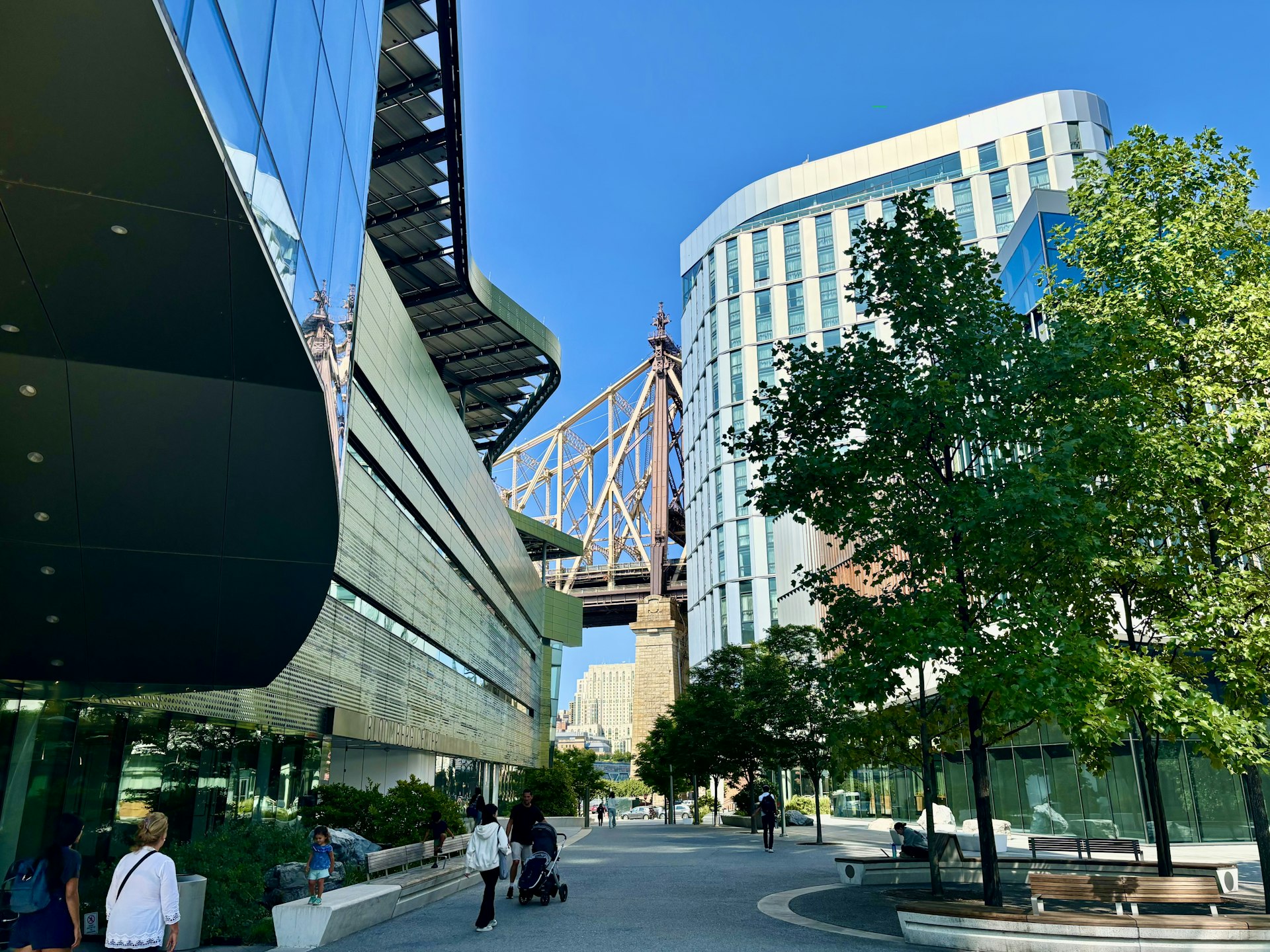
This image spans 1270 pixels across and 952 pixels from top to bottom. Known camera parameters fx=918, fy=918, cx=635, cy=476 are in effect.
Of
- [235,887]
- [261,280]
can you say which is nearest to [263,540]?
[261,280]

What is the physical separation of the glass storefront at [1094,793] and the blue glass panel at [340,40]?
17745 millimetres

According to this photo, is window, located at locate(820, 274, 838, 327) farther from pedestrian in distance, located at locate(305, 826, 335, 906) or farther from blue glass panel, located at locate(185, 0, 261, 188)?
blue glass panel, located at locate(185, 0, 261, 188)

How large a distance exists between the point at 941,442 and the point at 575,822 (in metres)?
38.0

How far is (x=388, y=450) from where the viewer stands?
21.2 meters

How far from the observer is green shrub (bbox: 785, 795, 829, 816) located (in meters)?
46.8

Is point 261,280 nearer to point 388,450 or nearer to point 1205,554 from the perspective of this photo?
point 1205,554

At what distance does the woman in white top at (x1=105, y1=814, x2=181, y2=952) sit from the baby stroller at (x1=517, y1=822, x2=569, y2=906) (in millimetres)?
7596

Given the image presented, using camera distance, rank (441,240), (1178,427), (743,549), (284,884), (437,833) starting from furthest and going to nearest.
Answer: (743,549) < (441,240) < (437,833) < (1178,427) < (284,884)

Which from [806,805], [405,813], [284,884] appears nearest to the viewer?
[284,884]

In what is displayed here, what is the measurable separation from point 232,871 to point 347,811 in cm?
800

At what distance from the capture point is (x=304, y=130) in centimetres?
719

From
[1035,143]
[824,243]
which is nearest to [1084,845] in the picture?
[824,243]

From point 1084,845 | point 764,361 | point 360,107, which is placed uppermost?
point 764,361

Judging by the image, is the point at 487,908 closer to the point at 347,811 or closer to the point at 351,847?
the point at 351,847
